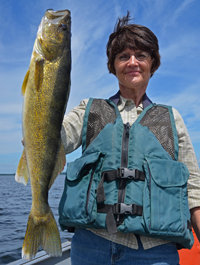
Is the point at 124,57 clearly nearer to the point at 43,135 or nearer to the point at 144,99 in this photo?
the point at 144,99

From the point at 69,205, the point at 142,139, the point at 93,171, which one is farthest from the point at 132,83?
the point at 69,205

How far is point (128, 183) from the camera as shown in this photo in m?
2.24

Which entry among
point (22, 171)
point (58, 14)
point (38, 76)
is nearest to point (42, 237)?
point (22, 171)

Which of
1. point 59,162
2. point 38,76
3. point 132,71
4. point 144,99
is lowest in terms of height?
point 59,162

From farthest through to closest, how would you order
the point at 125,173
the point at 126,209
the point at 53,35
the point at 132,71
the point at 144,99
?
1. the point at 144,99
2. the point at 132,71
3. the point at 53,35
4. the point at 125,173
5. the point at 126,209

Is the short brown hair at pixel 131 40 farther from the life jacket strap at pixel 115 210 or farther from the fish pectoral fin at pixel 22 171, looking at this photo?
the life jacket strap at pixel 115 210

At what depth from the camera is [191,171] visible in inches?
102

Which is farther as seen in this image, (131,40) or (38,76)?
(131,40)

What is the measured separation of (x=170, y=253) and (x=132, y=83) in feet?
5.64

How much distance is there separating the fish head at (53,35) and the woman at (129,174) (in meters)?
0.59

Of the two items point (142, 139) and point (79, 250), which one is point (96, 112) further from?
point (79, 250)

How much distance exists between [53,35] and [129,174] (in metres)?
1.55

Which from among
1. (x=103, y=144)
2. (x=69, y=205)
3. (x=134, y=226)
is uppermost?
(x=103, y=144)

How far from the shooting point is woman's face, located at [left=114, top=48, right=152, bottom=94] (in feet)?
8.89
